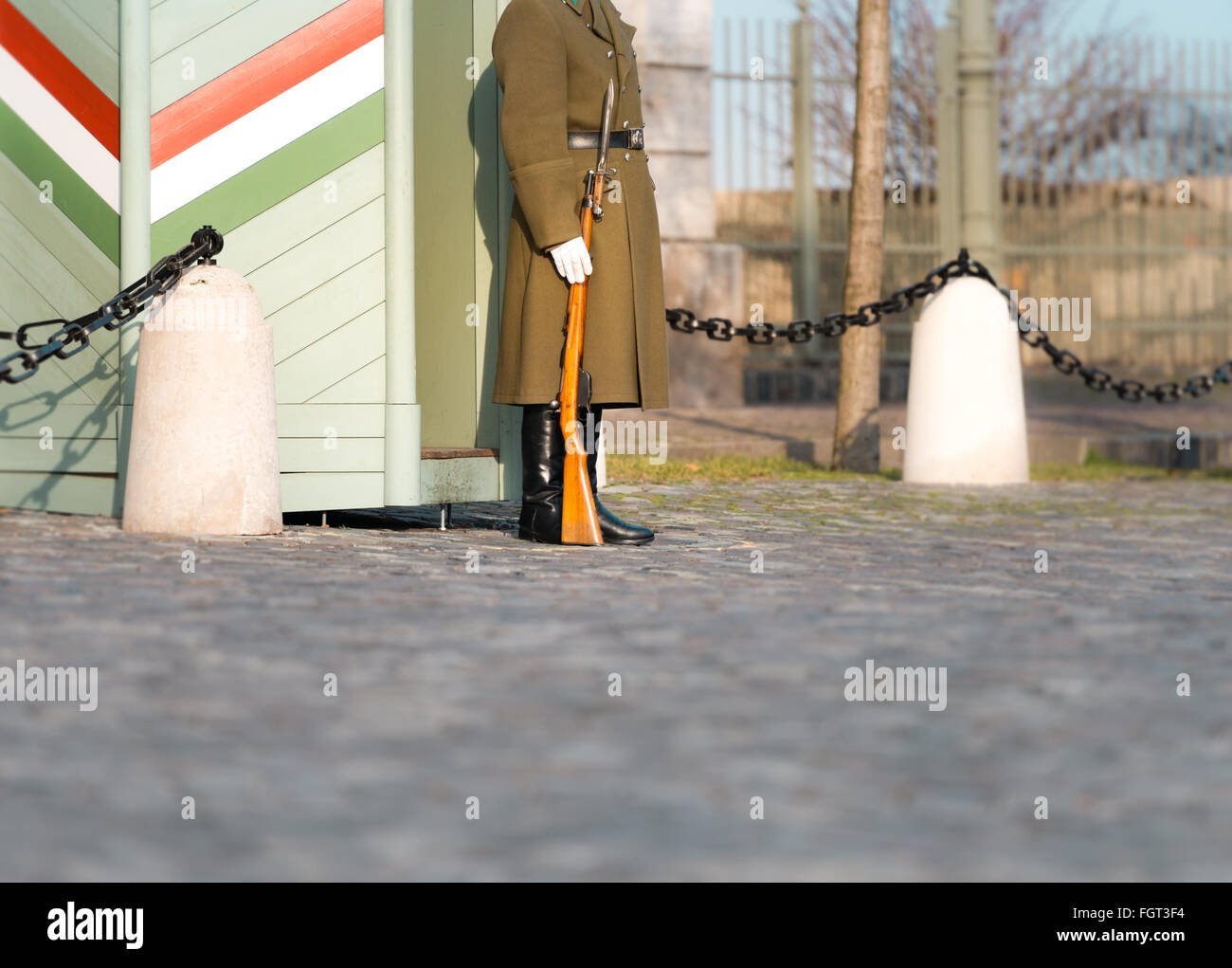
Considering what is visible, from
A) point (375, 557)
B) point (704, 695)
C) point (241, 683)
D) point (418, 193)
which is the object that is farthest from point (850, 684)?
point (418, 193)

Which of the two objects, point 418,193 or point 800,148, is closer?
point 418,193

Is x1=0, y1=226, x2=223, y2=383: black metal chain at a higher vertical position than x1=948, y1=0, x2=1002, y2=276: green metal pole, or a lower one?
lower

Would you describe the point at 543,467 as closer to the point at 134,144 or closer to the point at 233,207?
the point at 233,207

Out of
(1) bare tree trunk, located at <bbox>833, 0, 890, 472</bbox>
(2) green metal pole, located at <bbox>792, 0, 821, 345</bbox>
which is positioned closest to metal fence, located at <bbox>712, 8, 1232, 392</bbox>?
(2) green metal pole, located at <bbox>792, 0, 821, 345</bbox>

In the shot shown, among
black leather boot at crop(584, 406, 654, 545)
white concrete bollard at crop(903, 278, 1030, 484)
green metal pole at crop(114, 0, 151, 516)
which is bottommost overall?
black leather boot at crop(584, 406, 654, 545)

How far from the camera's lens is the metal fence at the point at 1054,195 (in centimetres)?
1363

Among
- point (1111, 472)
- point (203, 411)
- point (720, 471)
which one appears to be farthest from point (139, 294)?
point (1111, 472)

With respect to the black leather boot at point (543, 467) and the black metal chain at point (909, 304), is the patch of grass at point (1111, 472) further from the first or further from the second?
the black leather boot at point (543, 467)

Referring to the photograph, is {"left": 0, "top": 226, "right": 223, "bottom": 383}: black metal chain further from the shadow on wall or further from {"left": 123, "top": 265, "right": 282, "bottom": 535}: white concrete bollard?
the shadow on wall

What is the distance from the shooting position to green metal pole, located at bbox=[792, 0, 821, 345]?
13.5 m

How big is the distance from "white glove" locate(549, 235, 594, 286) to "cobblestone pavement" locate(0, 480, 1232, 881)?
3.08 ft

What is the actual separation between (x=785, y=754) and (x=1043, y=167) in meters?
12.3
